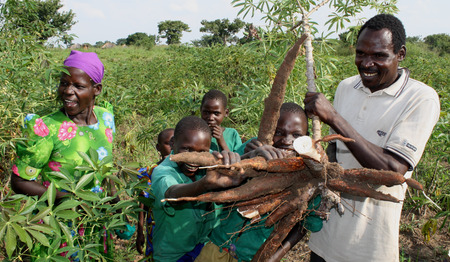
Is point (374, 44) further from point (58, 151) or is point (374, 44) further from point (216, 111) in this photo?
point (58, 151)

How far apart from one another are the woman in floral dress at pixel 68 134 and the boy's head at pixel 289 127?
895 mm

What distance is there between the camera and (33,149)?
158cm

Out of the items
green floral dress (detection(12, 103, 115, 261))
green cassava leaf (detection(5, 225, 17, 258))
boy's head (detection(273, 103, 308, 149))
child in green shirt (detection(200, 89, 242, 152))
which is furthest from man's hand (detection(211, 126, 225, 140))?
green cassava leaf (detection(5, 225, 17, 258))

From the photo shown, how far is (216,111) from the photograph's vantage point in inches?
96.6

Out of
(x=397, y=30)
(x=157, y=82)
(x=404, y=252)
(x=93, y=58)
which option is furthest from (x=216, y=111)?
(x=157, y=82)

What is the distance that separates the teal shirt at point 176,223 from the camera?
1488mm

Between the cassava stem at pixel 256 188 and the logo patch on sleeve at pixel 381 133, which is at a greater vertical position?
the logo patch on sleeve at pixel 381 133

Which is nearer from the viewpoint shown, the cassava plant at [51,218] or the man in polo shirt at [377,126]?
the cassava plant at [51,218]

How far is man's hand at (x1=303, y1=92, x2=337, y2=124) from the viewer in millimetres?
1357

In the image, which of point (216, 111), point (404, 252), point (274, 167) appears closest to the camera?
point (274, 167)

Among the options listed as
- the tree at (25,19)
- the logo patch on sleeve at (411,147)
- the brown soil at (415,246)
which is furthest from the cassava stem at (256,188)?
the tree at (25,19)

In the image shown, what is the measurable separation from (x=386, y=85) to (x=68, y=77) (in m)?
1.65

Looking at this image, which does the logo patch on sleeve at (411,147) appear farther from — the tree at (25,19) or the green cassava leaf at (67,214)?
the tree at (25,19)

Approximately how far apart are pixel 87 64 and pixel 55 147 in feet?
1.63
